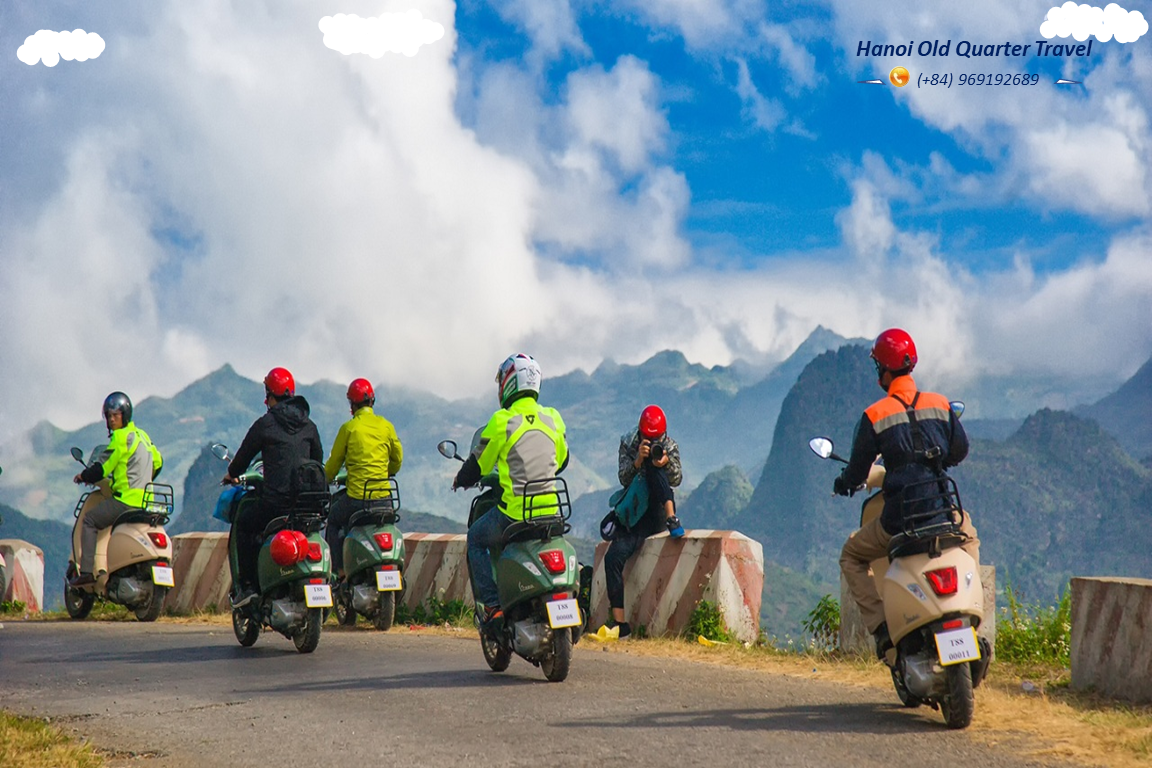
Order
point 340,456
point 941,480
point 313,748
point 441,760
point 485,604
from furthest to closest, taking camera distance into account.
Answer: point 340,456 < point 485,604 < point 941,480 < point 313,748 < point 441,760

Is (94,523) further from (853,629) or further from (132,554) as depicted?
(853,629)

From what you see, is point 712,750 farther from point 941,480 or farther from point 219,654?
point 219,654

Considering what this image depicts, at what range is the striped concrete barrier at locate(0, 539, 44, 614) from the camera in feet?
59.4

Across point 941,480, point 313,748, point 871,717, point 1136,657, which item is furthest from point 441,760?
point 1136,657

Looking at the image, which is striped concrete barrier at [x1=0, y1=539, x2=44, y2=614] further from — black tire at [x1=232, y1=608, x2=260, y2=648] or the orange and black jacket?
the orange and black jacket

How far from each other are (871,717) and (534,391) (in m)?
3.07

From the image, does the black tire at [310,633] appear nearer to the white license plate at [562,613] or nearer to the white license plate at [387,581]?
the white license plate at [387,581]

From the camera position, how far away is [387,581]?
12.7 m

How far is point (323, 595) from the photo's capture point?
34.1 feet

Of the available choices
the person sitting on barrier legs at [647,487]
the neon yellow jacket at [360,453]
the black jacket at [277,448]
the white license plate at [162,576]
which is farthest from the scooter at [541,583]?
the white license plate at [162,576]

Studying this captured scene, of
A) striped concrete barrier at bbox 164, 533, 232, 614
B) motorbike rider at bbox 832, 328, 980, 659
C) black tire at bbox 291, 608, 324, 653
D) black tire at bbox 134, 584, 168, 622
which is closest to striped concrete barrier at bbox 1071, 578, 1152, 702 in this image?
motorbike rider at bbox 832, 328, 980, 659

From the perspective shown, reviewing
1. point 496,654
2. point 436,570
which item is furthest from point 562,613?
point 436,570

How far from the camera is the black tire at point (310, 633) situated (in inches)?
Answer: 414

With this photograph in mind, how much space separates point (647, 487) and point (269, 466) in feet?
11.2
